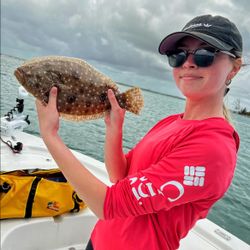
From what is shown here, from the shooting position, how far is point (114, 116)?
1622 mm

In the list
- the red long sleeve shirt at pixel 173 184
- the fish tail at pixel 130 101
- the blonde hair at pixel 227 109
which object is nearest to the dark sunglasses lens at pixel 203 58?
the blonde hair at pixel 227 109

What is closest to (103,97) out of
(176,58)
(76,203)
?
(176,58)

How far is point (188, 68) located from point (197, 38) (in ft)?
0.48

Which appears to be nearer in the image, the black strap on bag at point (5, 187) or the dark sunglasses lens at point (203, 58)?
the dark sunglasses lens at point (203, 58)

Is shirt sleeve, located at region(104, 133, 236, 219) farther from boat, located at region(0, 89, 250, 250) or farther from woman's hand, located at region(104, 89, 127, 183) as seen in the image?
boat, located at region(0, 89, 250, 250)

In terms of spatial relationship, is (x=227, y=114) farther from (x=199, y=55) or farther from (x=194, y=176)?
(x=194, y=176)

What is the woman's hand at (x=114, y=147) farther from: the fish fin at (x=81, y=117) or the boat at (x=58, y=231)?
the boat at (x=58, y=231)

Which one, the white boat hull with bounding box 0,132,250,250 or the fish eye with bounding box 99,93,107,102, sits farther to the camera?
the white boat hull with bounding box 0,132,250,250

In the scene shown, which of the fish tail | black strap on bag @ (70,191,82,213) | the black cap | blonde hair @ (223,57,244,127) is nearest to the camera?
the black cap

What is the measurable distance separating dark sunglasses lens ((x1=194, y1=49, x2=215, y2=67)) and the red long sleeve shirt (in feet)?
0.79

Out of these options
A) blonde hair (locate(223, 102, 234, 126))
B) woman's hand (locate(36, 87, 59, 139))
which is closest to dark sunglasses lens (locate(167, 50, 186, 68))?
blonde hair (locate(223, 102, 234, 126))

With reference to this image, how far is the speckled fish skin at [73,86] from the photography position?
57.8 inches

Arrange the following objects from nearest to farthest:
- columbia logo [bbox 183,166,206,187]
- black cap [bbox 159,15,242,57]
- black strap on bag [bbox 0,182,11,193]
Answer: columbia logo [bbox 183,166,206,187] → black cap [bbox 159,15,242,57] → black strap on bag [bbox 0,182,11,193]

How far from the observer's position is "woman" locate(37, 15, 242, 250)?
1218mm
